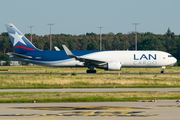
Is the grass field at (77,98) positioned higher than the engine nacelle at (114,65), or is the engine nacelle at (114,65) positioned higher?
the engine nacelle at (114,65)

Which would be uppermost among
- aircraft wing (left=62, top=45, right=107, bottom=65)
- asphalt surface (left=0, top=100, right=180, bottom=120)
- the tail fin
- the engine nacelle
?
the tail fin

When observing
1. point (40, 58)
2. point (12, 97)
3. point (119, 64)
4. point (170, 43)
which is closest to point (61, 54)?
point (40, 58)

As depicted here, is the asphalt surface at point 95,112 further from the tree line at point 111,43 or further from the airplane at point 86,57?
the tree line at point 111,43

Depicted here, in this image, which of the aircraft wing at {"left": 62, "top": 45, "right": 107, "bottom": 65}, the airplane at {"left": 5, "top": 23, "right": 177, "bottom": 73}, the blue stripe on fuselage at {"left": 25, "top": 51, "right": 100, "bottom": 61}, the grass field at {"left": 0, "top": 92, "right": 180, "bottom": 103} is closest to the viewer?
the grass field at {"left": 0, "top": 92, "right": 180, "bottom": 103}

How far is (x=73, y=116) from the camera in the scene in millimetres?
14008

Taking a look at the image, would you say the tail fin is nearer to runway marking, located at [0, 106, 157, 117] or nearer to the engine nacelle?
the engine nacelle

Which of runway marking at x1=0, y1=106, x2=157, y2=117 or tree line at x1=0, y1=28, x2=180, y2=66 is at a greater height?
tree line at x1=0, y1=28, x2=180, y2=66

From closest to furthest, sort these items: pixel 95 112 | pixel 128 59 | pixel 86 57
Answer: pixel 95 112 → pixel 128 59 → pixel 86 57

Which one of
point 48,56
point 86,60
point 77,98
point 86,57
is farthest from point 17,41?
point 77,98

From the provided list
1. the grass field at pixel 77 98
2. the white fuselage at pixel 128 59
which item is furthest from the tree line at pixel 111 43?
the grass field at pixel 77 98

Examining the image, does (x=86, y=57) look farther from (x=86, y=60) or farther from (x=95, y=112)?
(x=95, y=112)

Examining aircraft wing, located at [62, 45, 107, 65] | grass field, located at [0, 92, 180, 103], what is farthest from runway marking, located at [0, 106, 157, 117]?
aircraft wing, located at [62, 45, 107, 65]

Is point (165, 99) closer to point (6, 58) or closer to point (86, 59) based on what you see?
point (86, 59)

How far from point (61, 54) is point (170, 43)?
327ft
